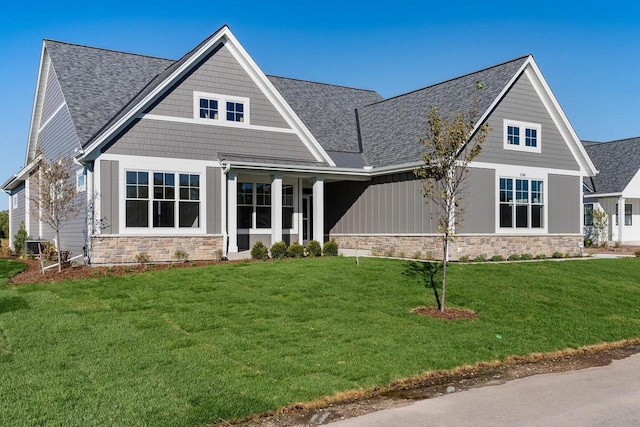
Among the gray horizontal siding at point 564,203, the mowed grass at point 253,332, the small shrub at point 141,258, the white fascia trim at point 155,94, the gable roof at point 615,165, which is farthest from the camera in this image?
the gable roof at point 615,165

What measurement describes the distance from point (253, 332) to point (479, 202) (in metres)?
12.1

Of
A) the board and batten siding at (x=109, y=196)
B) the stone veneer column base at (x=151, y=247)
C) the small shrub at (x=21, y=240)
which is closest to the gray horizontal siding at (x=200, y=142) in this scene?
the board and batten siding at (x=109, y=196)

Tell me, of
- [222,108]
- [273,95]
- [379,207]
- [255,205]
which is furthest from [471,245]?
[222,108]

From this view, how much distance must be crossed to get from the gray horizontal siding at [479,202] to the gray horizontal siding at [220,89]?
6611mm

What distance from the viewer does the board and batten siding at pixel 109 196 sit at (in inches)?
653

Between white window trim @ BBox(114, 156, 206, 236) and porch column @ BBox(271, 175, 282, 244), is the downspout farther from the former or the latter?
porch column @ BBox(271, 175, 282, 244)

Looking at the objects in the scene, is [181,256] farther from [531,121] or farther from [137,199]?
[531,121]

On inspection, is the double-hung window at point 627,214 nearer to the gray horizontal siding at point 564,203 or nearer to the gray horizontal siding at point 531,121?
the gray horizontal siding at point 564,203

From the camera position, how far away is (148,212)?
1714cm

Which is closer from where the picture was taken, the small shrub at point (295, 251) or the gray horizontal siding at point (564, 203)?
the small shrub at point (295, 251)

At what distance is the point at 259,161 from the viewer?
62.0ft

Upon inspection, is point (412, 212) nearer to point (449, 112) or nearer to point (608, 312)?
point (449, 112)

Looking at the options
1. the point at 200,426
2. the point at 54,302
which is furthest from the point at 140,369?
the point at 54,302

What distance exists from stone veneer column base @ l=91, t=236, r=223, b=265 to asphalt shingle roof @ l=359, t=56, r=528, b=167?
731 cm
